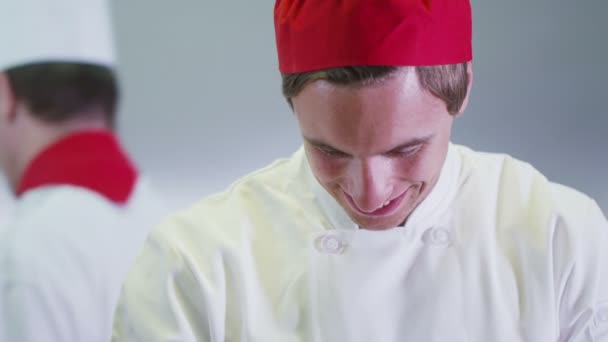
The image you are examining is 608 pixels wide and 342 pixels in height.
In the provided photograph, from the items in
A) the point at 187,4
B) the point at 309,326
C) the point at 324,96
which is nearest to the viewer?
the point at 324,96

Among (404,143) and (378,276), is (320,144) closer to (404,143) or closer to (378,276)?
(404,143)

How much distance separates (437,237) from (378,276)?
0.11m

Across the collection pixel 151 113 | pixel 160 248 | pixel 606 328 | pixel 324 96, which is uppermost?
pixel 324 96

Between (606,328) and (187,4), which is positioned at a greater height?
(187,4)

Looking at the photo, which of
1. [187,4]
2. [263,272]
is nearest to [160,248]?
[263,272]

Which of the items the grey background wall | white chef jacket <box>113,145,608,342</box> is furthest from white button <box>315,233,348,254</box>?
the grey background wall

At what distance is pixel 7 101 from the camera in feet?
4.12

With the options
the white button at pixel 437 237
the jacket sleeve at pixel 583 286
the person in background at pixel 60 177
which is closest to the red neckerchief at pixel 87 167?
the person in background at pixel 60 177

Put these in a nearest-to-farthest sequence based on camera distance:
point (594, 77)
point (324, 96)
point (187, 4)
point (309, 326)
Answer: point (324, 96) → point (309, 326) → point (187, 4) → point (594, 77)

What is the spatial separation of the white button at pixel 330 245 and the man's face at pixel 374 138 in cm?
9

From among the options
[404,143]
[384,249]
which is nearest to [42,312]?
Answer: [384,249]

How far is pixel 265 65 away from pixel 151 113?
0.80ft

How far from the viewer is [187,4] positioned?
1.38 metres

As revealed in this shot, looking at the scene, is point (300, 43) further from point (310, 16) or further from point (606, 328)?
point (606, 328)
